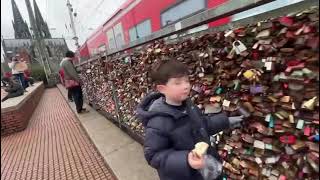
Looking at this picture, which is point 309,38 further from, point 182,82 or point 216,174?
point 216,174

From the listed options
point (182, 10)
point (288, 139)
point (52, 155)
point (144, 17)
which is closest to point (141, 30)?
point (144, 17)

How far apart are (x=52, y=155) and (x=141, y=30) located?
9.53ft

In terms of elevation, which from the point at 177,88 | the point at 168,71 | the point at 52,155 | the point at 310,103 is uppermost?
the point at 168,71

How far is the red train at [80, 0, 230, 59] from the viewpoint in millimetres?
4171

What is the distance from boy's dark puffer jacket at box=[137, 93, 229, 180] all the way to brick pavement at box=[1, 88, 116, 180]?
7.60ft

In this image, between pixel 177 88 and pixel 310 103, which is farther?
pixel 177 88

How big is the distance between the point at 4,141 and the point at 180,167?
21.9 feet

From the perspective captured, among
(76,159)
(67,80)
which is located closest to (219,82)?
(76,159)

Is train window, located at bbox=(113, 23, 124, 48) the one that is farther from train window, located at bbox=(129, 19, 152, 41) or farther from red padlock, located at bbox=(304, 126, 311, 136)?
red padlock, located at bbox=(304, 126, 311, 136)

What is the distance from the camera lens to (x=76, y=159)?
481 cm

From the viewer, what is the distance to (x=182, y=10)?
4363mm

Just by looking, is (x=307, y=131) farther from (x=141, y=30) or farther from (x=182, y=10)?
(x=141, y=30)

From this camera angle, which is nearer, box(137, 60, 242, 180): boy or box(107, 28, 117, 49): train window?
box(137, 60, 242, 180): boy

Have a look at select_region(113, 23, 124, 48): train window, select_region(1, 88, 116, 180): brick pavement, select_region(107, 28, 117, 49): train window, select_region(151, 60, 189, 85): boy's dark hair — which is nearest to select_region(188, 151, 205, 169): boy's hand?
select_region(151, 60, 189, 85): boy's dark hair
